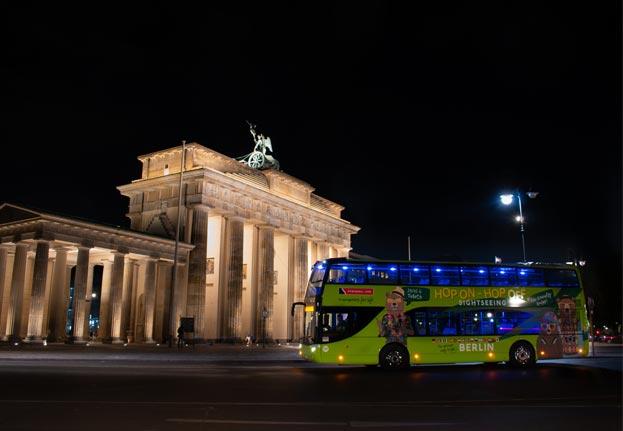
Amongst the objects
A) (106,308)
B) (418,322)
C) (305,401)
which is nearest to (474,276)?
(418,322)

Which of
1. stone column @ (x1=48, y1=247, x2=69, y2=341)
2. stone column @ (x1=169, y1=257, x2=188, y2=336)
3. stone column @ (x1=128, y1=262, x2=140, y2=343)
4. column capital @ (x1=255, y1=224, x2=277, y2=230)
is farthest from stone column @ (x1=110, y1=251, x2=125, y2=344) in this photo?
column capital @ (x1=255, y1=224, x2=277, y2=230)

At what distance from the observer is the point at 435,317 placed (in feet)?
76.2

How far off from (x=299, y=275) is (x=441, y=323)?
37570mm

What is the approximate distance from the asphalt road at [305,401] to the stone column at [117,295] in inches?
944

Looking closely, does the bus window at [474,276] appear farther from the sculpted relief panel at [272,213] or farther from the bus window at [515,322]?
the sculpted relief panel at [272,213]

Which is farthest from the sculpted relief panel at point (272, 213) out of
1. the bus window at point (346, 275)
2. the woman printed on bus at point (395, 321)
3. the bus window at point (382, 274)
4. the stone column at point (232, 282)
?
the woman printed on bus at point (395, 321)

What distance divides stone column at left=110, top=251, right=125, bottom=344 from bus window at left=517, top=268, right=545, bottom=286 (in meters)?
30.5

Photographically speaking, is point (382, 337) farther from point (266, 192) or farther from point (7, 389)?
point (266, 192)

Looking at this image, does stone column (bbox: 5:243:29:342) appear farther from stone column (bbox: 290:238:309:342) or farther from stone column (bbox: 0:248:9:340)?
stone column (bbox: 290:238:309:342)

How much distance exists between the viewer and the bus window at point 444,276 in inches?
930

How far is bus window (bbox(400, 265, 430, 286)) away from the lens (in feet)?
76.4

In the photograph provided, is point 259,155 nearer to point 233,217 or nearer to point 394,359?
point 233,217

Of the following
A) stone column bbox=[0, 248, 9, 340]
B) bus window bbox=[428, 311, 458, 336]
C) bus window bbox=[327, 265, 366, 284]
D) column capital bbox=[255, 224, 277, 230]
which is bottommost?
bus window bbox=[428, 311, 458, 336]

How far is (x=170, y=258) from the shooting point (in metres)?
45.8
